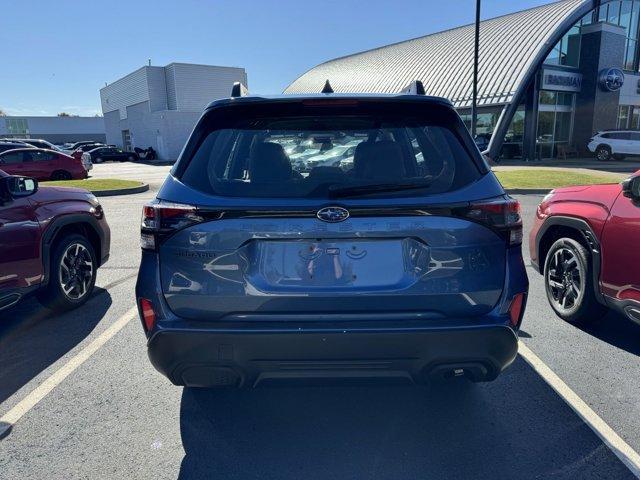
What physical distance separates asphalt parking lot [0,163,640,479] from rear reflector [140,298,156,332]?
759 millimetres

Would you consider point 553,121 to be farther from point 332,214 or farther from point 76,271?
point 332,214

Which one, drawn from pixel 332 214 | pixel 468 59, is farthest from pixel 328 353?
pixel 468 59

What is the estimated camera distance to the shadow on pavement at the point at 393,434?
245 centimetres

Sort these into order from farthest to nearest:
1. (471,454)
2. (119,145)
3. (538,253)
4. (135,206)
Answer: (119,145) < (135,206) < (538,253) < (471,454)

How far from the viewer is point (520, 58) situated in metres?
26.2

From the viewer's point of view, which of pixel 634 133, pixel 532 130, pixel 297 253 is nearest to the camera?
pixel 297 253

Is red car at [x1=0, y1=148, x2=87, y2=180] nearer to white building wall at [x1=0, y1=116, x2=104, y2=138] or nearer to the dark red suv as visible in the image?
the dark red suv

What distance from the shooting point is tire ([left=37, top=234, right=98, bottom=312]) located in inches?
178

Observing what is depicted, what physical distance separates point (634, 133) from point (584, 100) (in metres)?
4.28

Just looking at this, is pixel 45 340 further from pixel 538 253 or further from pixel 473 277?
pixel 538 253

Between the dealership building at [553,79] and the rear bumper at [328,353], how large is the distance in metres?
25.9

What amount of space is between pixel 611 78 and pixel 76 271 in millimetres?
30613

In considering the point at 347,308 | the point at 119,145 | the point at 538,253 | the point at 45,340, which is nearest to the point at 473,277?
the point at 347,308

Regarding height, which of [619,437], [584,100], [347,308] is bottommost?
[619,437]
